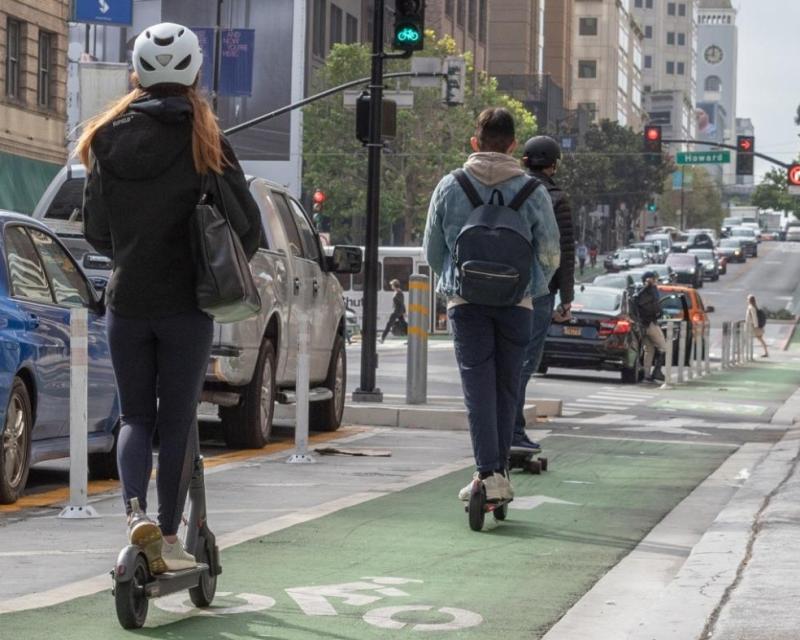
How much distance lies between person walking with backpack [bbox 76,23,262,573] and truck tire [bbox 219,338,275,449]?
8305 millimetres

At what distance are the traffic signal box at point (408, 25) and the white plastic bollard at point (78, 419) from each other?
11090 millimetres

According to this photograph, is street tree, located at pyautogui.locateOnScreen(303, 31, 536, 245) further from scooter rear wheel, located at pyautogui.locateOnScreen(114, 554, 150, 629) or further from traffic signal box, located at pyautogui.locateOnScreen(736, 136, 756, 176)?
scooter rear wheel, located at pyautogui.locateOnScreen(114, 554, 150, 629)

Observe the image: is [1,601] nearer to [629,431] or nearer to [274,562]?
[274,562]

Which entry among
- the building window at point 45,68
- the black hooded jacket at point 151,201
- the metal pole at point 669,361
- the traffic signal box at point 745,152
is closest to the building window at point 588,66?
the traffic signal box at point 745,152

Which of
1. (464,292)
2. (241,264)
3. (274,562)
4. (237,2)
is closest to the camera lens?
(241,264)

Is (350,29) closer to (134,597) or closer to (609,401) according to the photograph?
(609,401)

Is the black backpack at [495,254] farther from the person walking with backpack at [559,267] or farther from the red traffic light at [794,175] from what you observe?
the red traffic light at [794,175]

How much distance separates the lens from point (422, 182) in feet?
233

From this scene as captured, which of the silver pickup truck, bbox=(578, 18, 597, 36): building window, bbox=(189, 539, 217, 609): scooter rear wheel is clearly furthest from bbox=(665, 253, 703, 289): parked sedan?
bbox=(189, 539, 217, 609): scooter rear wheel

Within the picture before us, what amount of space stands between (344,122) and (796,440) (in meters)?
52.9

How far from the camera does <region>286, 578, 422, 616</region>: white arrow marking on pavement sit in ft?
21.6

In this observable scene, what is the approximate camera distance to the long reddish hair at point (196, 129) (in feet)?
19.8

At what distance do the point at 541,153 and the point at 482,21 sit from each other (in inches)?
3811

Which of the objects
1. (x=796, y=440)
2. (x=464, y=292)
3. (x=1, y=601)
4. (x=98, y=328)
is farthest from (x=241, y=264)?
(x=796, y=440)
